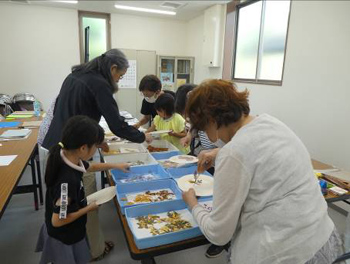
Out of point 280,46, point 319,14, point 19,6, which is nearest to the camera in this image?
point 319,14

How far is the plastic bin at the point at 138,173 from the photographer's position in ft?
4.75

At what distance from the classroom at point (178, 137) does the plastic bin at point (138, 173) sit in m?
0.01

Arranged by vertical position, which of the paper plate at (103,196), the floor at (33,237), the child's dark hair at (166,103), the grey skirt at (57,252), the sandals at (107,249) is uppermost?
the child's dark hair at (166,103)

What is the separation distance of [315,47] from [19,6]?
5367mm

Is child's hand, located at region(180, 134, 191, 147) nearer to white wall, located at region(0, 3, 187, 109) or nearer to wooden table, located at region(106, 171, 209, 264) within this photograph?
wooden table, located at region(106, 171, 209, 264)

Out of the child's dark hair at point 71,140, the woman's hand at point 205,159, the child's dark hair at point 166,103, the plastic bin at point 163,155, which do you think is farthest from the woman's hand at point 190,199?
the child's dark hair at point 166,103

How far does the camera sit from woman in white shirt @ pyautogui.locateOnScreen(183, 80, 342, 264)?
2.32ft

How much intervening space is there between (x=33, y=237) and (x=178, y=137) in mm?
1490

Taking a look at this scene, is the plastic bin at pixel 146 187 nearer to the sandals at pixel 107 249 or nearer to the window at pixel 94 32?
the sandals at pixel 107 249

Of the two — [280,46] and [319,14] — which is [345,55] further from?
[280,46]

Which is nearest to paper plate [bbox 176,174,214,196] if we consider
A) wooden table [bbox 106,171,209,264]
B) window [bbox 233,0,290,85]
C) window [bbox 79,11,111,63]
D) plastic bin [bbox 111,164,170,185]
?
plastic bin [bbox 111,164,170,185]

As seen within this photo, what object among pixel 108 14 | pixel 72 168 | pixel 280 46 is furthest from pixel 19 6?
pixel 72 168

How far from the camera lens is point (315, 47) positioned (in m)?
2.92

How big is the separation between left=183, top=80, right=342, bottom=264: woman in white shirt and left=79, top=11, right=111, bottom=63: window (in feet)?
17.0
